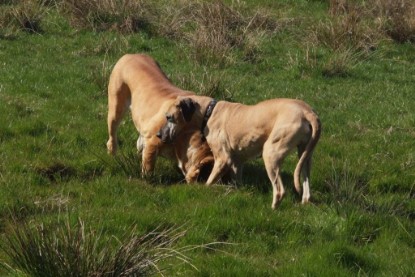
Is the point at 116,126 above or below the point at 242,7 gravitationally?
above

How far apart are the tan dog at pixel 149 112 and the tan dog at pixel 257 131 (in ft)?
0.50

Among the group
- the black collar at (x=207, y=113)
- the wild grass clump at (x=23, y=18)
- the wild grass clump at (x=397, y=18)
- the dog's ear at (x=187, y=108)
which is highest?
the dog's ear at (x=187, y=108)

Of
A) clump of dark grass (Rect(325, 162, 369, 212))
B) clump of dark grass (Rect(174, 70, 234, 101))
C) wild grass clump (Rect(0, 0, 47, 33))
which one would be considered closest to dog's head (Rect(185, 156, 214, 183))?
clump of dark grass (Rect(325, 162, 369, 212))

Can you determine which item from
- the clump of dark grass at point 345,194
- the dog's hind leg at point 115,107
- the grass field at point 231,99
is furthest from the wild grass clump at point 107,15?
the clump of dark grass at point 345,194

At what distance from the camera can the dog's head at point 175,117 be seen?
8852 millimetres

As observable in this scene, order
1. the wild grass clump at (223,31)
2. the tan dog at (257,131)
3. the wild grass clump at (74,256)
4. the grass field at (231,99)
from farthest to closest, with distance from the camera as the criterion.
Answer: the wild grass clump at (223,31), the tan dog at (257,131), the grass field at (231,99), the wild grass clump at (74,256)

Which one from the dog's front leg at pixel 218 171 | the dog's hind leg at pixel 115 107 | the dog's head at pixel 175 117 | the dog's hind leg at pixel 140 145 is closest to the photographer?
the dog's front leg at pixel 218 171

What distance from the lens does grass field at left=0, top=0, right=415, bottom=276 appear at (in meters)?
7.05

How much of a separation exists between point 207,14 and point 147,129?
8.71 meters

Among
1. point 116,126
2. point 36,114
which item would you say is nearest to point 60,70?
point 36,114

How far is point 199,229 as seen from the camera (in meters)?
7.21

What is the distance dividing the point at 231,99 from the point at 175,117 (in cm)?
350

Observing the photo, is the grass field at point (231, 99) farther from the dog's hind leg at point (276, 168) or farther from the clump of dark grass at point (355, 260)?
the dog's hind leg at point (276, 168)

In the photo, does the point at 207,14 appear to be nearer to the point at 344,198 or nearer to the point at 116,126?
the point at 116,126
